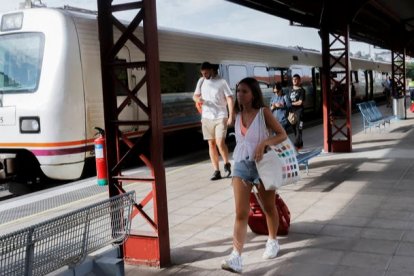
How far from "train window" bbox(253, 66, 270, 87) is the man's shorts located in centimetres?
764

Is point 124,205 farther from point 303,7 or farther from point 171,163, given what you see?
point 303,7

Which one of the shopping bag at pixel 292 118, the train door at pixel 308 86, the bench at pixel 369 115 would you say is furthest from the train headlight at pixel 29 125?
the train door at pixel 308 86

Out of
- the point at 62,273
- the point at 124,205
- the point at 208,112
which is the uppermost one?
the point at 208,112

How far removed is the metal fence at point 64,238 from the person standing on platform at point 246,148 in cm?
90

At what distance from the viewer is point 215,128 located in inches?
309

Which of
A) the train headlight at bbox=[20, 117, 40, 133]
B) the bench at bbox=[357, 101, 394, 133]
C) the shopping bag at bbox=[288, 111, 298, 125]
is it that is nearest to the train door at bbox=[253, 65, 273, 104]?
the bench at bbox=[357, 101, 394, 133]

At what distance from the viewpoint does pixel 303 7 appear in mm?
10938

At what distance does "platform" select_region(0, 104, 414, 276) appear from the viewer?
429 cm

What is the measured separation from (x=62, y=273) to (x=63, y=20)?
5955 millimetres

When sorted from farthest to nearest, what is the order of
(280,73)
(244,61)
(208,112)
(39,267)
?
(280,73) < (244,61) < (208,112) < (39,267)

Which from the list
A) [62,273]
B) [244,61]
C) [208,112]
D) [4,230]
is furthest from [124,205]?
[244,61]

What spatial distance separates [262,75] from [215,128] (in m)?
8.40

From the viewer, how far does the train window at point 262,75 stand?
15.4m

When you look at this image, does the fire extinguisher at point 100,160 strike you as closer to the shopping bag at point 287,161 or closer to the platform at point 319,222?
the platform at point 319,222
